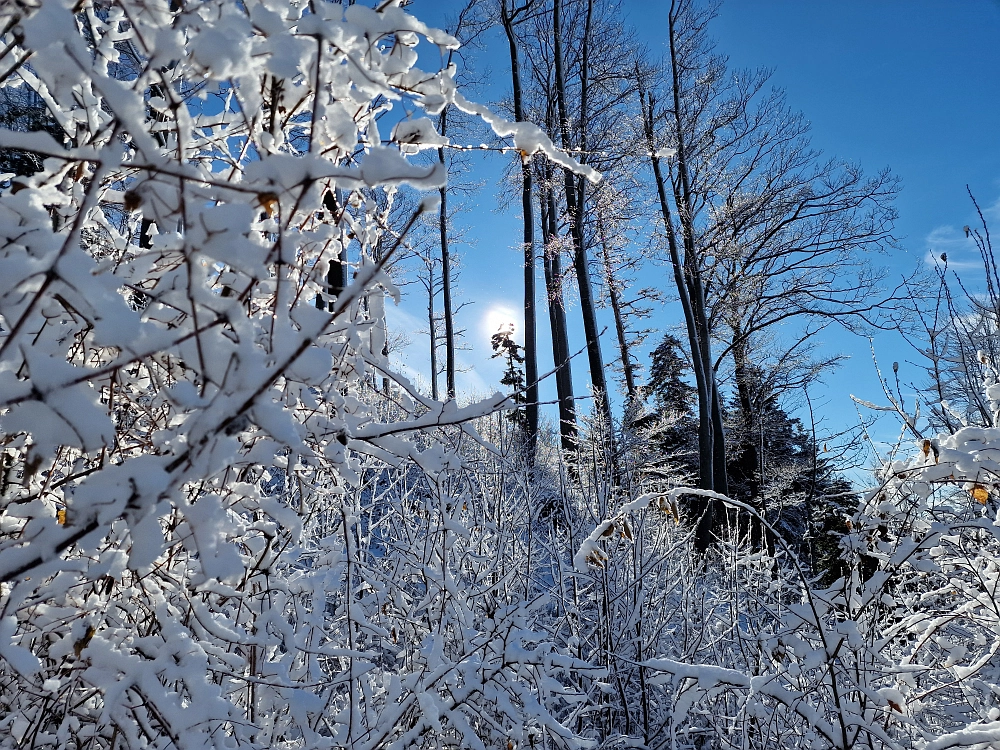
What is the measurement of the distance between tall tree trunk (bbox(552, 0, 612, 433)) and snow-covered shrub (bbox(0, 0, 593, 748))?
8088 mm

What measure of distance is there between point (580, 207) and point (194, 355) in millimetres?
10315

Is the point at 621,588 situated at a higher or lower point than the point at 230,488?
lower

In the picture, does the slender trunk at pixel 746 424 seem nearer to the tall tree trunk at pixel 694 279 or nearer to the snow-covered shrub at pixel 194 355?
the tall tree trunk at pixel 694 279

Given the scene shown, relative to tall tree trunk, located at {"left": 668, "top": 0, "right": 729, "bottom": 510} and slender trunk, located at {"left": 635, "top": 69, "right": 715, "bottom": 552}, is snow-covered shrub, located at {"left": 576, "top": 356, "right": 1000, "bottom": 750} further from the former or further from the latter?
tall tree trunk, located at {"left": 668, "top": 0, "right": 729, "bottom": 510}

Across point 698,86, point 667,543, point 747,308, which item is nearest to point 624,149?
point 698,86

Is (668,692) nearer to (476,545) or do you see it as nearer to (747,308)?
(476,545)

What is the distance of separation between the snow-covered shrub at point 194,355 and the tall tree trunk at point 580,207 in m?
8.09

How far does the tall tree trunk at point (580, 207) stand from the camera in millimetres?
9828

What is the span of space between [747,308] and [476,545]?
10.3 meters

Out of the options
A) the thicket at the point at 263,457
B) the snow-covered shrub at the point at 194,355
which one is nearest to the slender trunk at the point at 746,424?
the thicket at the point at 263,457

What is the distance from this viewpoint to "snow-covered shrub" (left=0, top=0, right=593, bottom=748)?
0.67m

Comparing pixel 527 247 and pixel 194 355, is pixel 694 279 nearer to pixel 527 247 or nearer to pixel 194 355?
pixel 527 247

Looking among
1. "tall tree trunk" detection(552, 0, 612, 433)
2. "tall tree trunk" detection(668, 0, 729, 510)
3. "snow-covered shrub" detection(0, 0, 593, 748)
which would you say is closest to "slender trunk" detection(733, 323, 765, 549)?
"tall tree trunk" detection(668, 0, 729, 510)

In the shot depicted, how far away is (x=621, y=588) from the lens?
293cm
